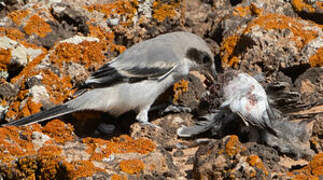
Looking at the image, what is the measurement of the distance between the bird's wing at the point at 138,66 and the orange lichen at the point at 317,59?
55.2 inches

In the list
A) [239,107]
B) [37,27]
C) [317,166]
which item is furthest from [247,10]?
[317,166]

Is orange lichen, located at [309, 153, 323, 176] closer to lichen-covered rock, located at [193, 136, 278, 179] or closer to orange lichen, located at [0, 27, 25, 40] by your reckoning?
lichen-covered rock, located at [193, 136, 278, 179]

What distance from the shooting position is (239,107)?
3.67 m

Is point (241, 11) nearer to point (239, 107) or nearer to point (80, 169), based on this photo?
point (239, 107)

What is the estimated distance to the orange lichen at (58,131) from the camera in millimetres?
3432

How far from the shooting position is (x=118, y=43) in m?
5.12

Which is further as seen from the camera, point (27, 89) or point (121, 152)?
point (27, 89)

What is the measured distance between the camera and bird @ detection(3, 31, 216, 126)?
433 cm

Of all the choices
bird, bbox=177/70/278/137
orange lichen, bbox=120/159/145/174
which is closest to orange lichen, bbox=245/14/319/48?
bird, bbox=177/70/278/137

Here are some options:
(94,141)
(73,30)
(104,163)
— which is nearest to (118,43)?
(73,30)

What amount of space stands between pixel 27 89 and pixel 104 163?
1686mm

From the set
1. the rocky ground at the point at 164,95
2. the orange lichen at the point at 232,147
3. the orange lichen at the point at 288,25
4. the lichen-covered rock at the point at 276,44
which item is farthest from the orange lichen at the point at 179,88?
the orange lichen at the point at 232,147

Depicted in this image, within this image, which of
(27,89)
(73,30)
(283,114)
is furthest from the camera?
(73,30)

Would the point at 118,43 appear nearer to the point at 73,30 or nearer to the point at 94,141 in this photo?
the point at 73,30
